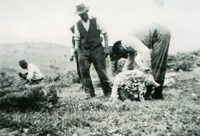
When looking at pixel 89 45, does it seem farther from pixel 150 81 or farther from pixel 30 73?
pixel 30 73

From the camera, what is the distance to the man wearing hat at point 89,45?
5.41 metres

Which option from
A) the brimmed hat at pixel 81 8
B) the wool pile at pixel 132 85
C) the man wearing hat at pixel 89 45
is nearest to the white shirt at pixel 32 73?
the man wearing hat at pixel 89 45

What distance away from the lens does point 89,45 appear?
17.9ft

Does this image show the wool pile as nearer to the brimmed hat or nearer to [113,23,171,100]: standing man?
[113,23,171,100]: standing man

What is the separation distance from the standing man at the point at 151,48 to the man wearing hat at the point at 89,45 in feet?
2.14

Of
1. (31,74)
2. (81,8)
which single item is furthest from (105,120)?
(31,74)

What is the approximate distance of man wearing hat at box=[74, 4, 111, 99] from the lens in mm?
5408

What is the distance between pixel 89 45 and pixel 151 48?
1273mm

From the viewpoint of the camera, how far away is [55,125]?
11.1 ft

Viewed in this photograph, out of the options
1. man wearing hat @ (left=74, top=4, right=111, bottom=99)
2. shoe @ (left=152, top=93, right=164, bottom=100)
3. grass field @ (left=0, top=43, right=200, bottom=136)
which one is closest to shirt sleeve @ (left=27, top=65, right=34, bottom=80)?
man wearing hat @ (left=74, top=4, right=111, bottom=99)

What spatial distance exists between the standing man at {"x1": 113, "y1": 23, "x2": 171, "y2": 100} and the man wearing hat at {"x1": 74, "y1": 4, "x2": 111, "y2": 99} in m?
0.65

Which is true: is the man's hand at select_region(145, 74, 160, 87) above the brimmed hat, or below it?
below

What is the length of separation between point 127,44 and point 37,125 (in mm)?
2338

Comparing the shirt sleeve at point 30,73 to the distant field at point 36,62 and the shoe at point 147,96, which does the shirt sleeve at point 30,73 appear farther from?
the distant field at point 36,62
